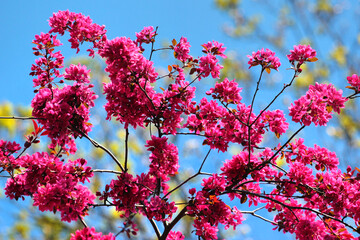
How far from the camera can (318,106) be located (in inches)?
114

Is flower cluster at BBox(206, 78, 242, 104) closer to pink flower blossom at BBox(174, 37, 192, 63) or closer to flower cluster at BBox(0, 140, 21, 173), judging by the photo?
pink flower blossom at BBox(174, 37, 192, 63)

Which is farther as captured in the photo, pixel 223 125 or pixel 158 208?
pixel 223 125

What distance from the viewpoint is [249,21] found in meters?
11.1

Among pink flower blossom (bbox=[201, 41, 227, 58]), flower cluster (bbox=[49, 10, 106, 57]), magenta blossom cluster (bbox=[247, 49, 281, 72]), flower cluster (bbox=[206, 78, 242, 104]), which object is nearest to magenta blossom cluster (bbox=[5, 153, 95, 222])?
flower cluster (bbox=[49, 10, 106, 57])

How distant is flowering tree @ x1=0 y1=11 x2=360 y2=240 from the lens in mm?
2846

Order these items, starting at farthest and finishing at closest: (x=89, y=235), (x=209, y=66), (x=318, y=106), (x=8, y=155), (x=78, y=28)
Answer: (x=78, y=28) < (x=209, y=66) < (x=8, y=155) < (x=318, y=106) < (x=89, y=235)

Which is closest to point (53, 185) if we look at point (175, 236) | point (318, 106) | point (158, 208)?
point (158, 208)

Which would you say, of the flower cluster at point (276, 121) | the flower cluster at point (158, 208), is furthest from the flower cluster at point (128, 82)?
the flower cluster at point (276, 121)

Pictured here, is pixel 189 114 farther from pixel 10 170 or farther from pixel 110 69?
pixel 10 170

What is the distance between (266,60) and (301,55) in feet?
0.94

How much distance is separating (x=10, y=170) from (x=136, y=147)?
22.5 ft

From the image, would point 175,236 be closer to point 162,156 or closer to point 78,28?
point 162,156

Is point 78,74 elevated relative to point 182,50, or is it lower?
lower

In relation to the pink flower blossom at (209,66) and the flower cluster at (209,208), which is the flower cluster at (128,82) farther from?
the flower cluster at (209,208)
